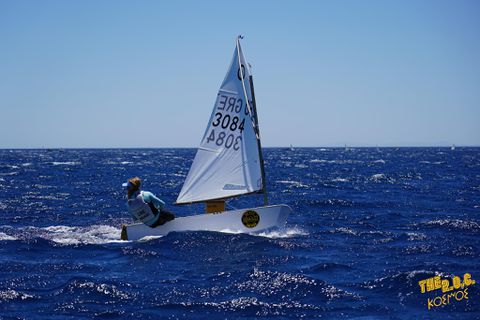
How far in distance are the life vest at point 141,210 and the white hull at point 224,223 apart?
275 millimetres

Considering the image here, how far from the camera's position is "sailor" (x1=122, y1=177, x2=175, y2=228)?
1889 cm

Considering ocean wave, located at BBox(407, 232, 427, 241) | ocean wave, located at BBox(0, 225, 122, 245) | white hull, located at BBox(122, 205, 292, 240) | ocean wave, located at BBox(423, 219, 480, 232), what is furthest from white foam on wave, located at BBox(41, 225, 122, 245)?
ocean wave, located at BBox(423, 219, 480, 232)

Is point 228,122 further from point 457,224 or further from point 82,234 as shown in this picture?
point 457,224

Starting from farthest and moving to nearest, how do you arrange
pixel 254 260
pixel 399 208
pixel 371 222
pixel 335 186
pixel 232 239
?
pixel 335 186 < pixel 399 208 < pixel 371 222 < pixel 232 239 < pixel 254 260

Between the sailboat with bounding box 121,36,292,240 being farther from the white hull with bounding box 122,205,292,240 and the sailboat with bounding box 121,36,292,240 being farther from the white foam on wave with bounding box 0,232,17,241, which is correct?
the white foam on wave with bounding box 0,232,17,241

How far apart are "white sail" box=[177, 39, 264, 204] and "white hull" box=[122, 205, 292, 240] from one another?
956 mm

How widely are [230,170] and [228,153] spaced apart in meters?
0.63

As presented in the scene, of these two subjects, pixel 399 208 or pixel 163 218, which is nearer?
pixel 163 218

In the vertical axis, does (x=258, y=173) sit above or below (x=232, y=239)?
above

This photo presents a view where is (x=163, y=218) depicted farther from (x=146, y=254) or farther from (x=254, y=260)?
(x=254, y=260)

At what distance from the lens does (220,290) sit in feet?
42.5

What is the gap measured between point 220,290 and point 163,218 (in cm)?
683

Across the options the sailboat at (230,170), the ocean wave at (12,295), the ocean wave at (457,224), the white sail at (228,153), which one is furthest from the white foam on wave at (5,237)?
the ocean wave at (457,224)

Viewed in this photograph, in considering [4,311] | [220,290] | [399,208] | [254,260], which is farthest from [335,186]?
[4,311]
